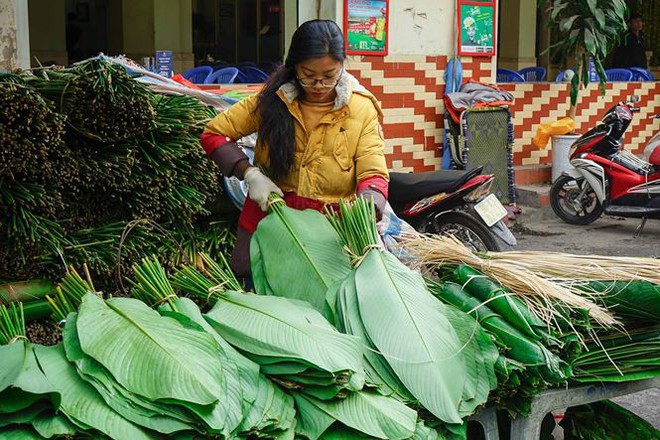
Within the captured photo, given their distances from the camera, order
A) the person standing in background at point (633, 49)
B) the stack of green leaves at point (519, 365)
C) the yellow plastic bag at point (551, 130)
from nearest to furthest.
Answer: the stack of green leaves at point (519, 365) → the yellow plastic bag at point (551, 130) → the person standing in background at point (633, 49)

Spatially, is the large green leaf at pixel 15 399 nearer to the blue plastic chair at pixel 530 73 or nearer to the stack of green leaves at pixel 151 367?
the stack of green leaves at pixel 151 367

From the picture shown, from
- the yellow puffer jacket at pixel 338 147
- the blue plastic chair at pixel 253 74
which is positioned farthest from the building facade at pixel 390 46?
the yellow puffer jacket at pixel 338 147

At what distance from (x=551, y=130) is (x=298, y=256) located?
6321mm

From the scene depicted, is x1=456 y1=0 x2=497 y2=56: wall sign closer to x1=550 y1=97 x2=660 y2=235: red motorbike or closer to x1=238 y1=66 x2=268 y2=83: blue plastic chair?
x1=550 y1=97 x2=660 y2=235: red motorbike

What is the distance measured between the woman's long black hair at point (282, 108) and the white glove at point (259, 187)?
3.8 inches

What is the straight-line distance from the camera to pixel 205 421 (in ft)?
5.79

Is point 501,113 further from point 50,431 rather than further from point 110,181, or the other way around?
point 50,431

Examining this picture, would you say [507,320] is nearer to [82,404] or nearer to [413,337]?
[413,337]

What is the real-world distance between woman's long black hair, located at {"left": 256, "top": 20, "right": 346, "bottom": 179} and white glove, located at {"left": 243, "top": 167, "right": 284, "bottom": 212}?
0.10 meters

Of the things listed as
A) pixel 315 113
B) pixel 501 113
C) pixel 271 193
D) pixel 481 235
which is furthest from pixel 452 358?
pixel 501 113

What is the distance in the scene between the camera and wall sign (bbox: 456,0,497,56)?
7.50m

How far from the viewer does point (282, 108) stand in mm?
2809

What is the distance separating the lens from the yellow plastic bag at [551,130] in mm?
8273

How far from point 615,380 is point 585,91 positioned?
7.37 metres
